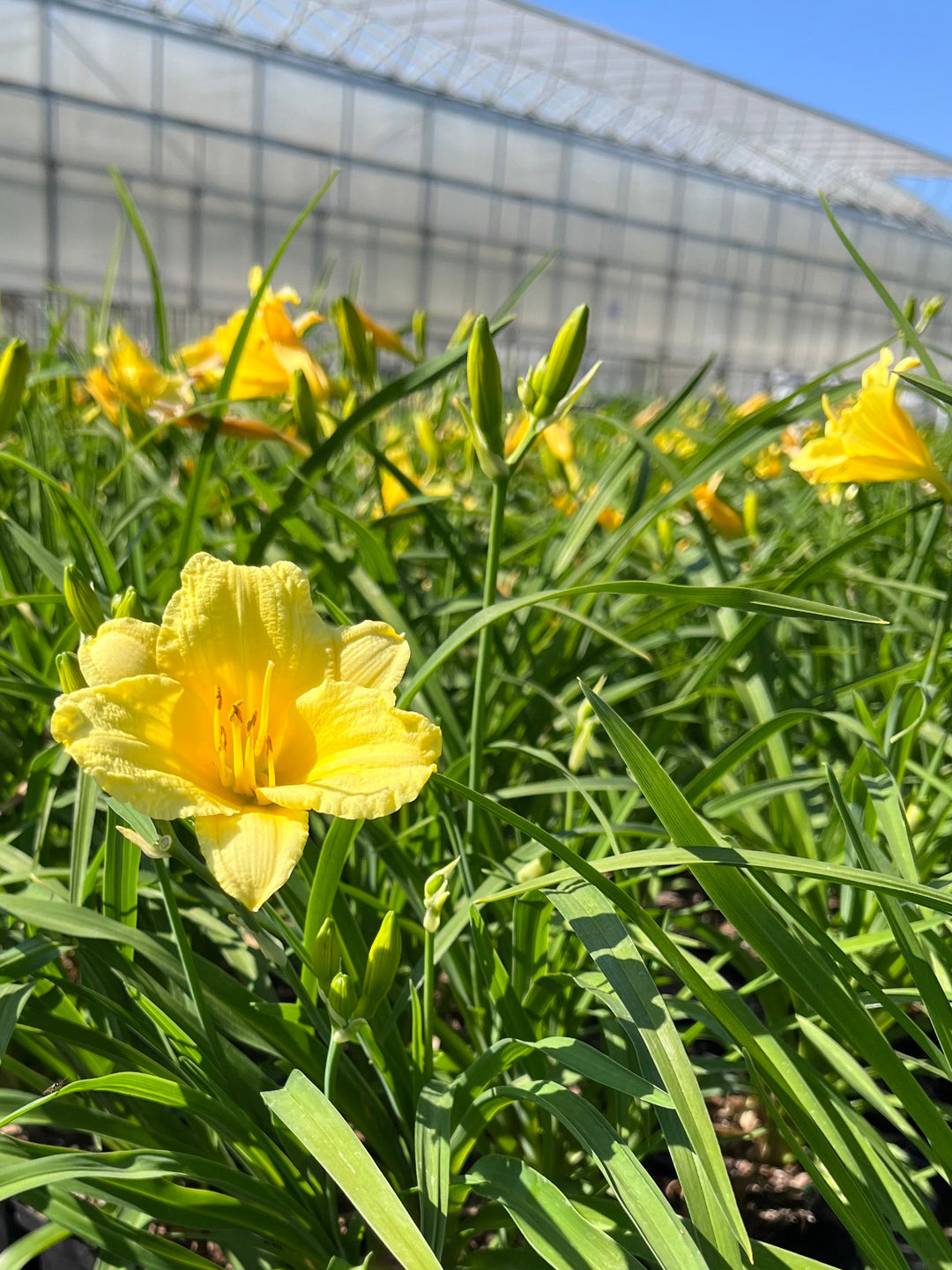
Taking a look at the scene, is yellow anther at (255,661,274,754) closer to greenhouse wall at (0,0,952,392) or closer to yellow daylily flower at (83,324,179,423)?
yellow daylily flower at (83,324,179,423)

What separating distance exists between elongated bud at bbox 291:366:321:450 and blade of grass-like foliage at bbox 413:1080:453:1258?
20.4 inches

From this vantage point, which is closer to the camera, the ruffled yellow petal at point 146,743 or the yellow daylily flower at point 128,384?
the ruffled yellow petal at point 146,743

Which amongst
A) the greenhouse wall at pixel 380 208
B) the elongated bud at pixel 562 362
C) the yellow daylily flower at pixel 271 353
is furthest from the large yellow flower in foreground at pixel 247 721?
the greenhouse wall at pixel 380 208

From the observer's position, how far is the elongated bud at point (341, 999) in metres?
0.42

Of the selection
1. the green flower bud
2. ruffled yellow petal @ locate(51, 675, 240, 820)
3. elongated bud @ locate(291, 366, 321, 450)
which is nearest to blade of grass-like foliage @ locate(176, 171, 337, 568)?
elongated bud @ locate(291, 366, 321, 450)

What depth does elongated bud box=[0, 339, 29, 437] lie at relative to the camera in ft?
2.34

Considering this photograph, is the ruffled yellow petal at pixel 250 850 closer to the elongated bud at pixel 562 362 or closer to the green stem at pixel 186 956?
the green stem at pixel 186 956

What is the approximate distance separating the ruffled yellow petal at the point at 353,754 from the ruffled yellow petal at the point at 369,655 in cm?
2

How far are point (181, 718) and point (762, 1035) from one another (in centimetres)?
33

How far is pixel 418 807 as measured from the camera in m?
0.79

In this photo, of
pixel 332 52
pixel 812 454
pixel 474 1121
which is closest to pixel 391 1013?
pixel 474 1121

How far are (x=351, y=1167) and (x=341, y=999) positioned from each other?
65 millimetres

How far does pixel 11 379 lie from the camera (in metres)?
0.72

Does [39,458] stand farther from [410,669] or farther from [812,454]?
[812,454]
